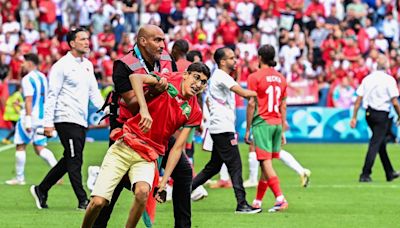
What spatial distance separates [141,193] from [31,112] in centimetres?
770

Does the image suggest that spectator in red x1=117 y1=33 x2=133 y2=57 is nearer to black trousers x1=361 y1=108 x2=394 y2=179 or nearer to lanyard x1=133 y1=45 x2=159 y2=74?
black trousers x1=361 y1=108 x2=394 y2=179

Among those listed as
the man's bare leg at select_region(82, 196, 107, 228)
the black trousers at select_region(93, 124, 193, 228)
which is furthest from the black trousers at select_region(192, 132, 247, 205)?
the man's bare leg at select_region(82, 196, 107, 228)

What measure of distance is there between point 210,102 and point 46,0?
2119 cm

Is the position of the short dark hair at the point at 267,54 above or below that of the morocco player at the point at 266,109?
above

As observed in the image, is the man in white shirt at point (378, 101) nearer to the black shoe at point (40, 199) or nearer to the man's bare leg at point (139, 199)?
the black shoe at point (40, 199)

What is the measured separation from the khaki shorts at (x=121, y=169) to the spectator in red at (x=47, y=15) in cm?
2597

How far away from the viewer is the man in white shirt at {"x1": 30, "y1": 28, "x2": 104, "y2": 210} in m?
14.0

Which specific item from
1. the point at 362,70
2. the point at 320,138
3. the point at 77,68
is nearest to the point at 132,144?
the point at 77,68

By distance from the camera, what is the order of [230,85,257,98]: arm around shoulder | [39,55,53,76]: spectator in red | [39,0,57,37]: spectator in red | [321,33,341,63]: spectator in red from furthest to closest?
1. [39,0,57,37]: spectator in red
2. [321,33,341,63]: spectator in red
3. [39,55,53,76]: spectator in red
4. [230,85,257,98]: arm around shoulder

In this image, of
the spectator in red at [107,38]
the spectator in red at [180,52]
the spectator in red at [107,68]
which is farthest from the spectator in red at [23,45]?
the spectator in red at [180,52]

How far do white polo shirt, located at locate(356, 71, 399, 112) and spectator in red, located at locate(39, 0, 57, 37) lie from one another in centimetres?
1787

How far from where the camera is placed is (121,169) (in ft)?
32.7

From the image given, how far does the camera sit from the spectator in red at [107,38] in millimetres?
33969

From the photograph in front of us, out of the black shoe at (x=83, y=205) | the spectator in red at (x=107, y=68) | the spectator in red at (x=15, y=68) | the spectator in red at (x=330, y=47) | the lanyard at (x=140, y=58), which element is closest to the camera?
the lanyard at (x=140, y=58)
